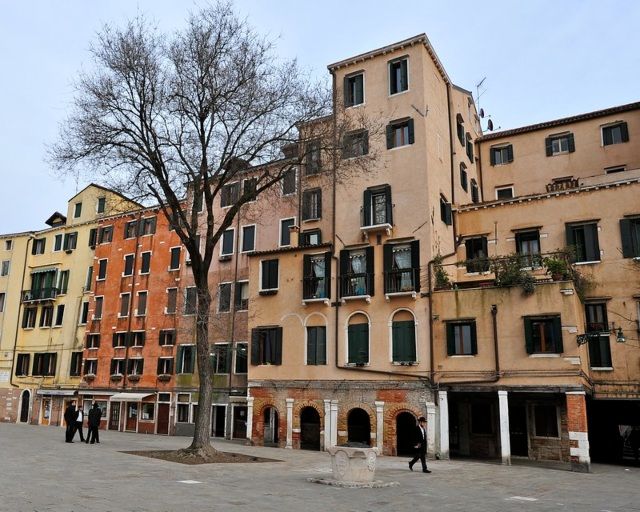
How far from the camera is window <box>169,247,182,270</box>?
41.0 metres

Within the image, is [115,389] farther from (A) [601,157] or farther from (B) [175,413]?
(A) [601,157]

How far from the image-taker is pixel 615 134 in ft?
104

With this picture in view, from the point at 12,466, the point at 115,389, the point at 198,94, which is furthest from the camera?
the point at 115,389

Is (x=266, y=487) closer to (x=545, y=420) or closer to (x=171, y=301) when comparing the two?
(x=545, y=420)

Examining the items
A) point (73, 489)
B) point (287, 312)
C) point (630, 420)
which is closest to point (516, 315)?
point (630, 420)

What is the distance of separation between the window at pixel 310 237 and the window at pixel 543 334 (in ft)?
40.2

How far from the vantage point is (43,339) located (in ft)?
157

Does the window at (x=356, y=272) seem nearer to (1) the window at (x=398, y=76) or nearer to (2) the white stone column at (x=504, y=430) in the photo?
(2) the white stone column at (x=504, y=430)

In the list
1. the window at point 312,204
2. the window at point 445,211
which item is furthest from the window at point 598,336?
the window at point 312,204

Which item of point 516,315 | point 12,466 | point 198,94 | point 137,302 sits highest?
point 198,94

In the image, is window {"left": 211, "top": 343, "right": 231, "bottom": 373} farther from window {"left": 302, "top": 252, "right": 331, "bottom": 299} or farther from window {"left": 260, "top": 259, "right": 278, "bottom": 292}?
window {"left": 302, "top": 252, "right": 331, "bottom": 299}

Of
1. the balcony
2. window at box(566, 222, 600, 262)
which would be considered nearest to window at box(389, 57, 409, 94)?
window at box(566, 222, 600, 262)

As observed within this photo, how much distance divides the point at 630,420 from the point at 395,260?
1378 cm

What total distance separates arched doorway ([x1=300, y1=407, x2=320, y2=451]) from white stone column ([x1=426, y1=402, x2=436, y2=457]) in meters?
6.52
